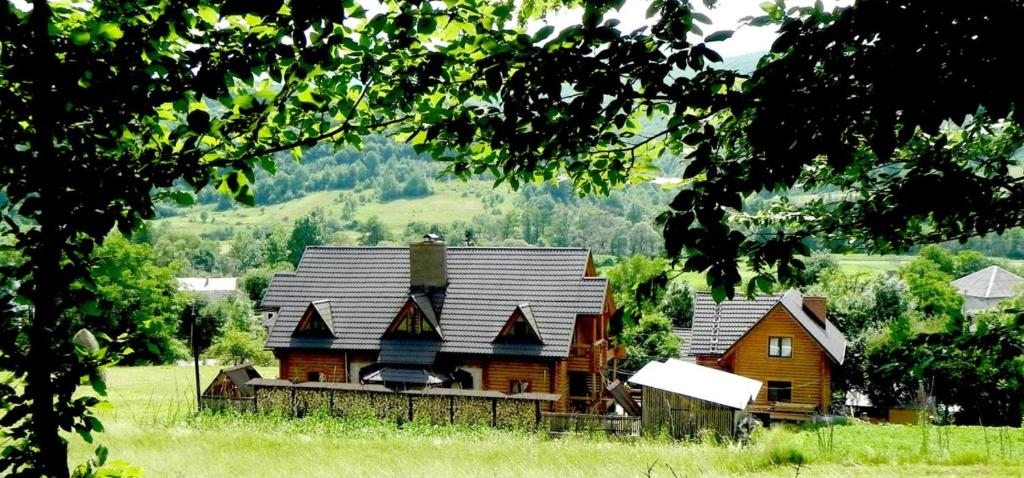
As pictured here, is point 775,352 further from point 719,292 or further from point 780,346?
point 719,292

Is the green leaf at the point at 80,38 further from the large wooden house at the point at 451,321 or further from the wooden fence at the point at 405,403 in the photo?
the large wooden house at the point at 451,321

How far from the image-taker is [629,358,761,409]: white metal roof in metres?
17.9

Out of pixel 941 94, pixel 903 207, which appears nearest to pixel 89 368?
pixel 941 94

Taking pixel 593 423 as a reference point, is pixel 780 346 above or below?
above

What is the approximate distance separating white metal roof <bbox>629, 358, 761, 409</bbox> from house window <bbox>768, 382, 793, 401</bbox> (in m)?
8.17

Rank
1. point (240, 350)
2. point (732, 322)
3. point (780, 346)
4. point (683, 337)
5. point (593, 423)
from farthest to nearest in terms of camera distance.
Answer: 1. point (240, 350)
2. point (683, 337)
3. point (732, 322)
4. point (780, 346)
5. point (593, 423)

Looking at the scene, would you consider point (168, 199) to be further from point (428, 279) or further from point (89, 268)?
point (428, 279)

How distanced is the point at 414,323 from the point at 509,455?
501 inches

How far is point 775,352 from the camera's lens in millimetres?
28062

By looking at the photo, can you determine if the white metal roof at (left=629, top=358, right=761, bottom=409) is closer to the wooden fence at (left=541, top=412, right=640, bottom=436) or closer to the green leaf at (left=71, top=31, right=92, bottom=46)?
the wooden fence at (left=541, top=412, right=640, bottom=436)

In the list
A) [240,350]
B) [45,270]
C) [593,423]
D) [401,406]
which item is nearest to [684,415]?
[593,423]

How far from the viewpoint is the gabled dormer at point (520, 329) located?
23.4m

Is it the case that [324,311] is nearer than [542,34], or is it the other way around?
[542,34]

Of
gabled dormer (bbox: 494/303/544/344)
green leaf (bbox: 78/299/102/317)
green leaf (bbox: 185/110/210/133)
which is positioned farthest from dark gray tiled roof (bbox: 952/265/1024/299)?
green leaf (bbox: 78/299/102/317)
